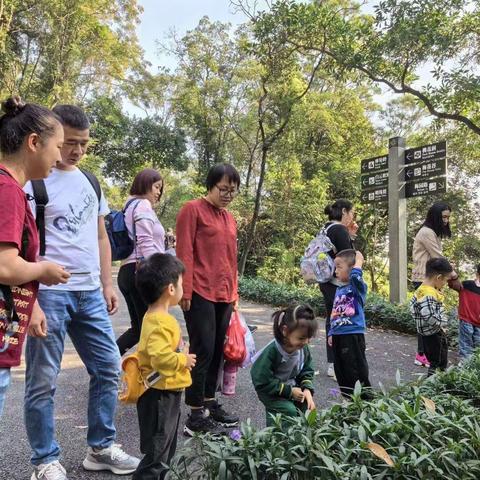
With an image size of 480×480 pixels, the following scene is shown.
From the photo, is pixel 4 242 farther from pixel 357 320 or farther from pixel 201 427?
pixel 357 320

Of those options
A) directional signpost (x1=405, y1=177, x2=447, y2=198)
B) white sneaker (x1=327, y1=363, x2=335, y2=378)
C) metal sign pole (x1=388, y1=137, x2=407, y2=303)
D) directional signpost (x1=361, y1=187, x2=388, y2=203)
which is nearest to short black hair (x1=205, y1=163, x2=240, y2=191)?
white sneaker (x1=327, y1=363, x2=335, y2=378)

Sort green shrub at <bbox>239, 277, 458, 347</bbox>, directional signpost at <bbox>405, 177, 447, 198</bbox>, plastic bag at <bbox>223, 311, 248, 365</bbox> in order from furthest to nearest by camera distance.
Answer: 1. directional signpost at <bbox>405, 177, 447, 198</bbox>
2. green shrub at <bbox>239, 277, 458, 347</bbox>
3. plastic bag at <bbox>223, 311, 248, 365</bbox>

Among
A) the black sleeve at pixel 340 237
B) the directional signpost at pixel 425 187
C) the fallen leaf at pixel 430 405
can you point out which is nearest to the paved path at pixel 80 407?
the black sleeve at pixel 340 237

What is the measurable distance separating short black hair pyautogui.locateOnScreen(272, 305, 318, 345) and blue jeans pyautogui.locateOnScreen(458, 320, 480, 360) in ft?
9.97

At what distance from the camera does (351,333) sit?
11.4 feet

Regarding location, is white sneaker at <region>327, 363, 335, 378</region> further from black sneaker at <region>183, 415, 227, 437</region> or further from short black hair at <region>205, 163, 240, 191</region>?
short black hair at <region>205, 163, 240, 191</region>

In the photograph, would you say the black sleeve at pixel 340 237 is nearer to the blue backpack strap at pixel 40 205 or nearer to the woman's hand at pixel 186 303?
the woman's hand at pixel 186 303

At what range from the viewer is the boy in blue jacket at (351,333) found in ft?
11.3

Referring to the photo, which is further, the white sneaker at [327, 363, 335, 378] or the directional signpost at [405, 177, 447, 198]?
the directional signpost at [405, 177, 447, 198]

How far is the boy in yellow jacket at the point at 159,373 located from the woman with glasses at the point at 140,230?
1.07 m

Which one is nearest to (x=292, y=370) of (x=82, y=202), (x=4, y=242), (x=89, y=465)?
(x=89, y=465)

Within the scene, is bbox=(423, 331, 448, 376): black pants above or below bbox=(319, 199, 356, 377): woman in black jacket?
below

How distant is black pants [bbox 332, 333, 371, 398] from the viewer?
3.45m

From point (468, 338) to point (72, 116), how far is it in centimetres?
455
